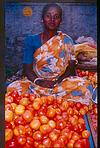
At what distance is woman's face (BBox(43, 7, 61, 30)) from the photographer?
2.95 metres

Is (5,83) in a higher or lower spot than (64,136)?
higher

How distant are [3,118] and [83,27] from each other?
111 cm

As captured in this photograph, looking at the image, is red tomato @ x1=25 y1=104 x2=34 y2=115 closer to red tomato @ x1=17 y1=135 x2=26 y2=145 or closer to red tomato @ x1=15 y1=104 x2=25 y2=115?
red tomato @ x1=15 y1=104 x2=25 y2=115

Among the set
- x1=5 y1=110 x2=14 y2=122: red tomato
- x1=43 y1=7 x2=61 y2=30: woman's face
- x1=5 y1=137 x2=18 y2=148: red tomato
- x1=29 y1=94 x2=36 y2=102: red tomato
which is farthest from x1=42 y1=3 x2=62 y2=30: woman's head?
x1=5 y1=137 x2=18 y2=148: red tomato

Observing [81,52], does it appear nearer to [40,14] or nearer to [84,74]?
[84,74]

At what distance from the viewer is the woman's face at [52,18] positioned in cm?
295

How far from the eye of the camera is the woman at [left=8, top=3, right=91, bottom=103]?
9.69 feet

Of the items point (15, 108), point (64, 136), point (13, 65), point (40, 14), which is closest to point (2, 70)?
point (13, 65)

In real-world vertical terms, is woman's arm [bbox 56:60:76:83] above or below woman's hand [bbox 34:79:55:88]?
above

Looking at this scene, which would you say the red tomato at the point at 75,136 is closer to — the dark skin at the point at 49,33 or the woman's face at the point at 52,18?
the dark skin at the point at 49,33

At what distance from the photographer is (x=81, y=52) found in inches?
118

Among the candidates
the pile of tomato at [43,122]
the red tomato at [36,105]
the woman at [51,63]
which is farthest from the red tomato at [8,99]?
the red tomato at [36,105]

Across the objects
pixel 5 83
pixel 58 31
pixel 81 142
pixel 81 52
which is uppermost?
pixel 58 31

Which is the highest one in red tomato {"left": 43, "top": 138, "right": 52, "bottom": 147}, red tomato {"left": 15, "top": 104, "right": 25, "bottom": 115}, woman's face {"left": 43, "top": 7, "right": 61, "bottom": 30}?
woman's face {"left": 43, "top": 7, "right": 61, "bottom": 30}
